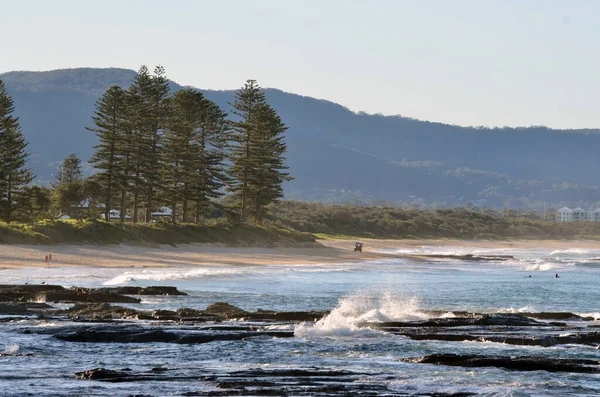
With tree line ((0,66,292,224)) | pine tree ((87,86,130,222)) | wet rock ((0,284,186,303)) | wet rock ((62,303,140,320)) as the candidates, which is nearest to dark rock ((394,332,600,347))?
wet rock ((62,303,140,320))

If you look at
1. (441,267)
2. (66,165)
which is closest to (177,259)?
(441,267)

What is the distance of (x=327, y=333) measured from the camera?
74.0ft

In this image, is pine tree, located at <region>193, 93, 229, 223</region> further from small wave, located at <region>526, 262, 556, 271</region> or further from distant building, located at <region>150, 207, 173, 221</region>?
small wave, located at <region>526, 262, 556, 271</region>

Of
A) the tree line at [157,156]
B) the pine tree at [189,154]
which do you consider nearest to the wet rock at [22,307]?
the tree line at [157,156]

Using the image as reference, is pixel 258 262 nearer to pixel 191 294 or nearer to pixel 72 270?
pixel 72 270

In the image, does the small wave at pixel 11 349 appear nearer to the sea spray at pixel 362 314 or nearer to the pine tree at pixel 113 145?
the sea spray at pixel 362 314

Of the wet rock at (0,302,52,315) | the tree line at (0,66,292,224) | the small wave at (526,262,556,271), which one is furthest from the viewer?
the tree line at (0,66,292,224)

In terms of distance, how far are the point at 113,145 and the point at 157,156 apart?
3137 mm

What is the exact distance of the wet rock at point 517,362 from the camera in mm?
17531

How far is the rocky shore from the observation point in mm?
15617

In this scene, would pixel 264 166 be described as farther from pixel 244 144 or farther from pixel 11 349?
pixel 11 349

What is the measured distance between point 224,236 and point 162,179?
24.6 feet

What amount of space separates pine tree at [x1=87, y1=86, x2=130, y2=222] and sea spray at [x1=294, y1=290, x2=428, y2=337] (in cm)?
3165

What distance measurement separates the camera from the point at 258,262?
53281mm
